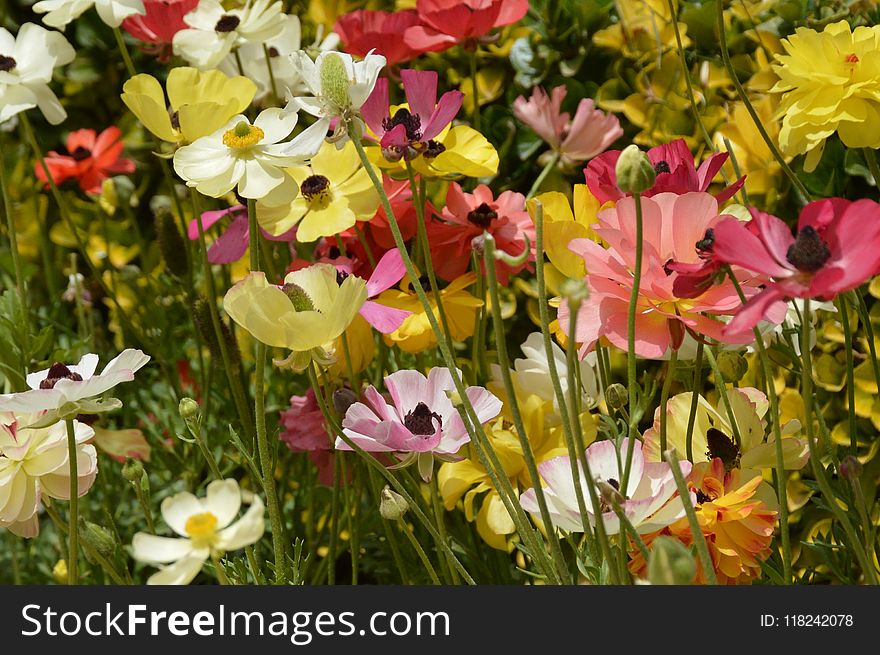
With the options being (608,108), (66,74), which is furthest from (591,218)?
(66,74)

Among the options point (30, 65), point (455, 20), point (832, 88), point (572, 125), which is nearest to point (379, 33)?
point (455, 20)

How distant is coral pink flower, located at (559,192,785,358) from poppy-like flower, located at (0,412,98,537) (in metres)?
0.29

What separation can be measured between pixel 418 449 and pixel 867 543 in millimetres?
258

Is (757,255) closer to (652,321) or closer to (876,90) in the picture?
(652,321)

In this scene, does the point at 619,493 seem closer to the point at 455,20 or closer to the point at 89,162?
the point at 455,20

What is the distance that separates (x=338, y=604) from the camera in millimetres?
526

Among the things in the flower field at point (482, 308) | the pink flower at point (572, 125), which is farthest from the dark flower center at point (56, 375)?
the pink flower at point (572, 125)

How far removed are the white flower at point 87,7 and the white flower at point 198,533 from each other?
0.51 metres

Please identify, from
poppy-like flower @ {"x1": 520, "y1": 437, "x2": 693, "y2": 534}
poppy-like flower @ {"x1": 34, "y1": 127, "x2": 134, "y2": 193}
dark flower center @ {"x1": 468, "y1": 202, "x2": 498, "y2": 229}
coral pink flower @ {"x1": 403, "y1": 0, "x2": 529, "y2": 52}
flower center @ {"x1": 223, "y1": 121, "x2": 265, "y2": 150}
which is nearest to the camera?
poppy-like flower @ {"x1": 520, "y1": 437, "x2": 693, "y2": 534}

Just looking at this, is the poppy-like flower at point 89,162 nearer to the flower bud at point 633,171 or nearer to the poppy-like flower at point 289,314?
the poppy-like flower at point 289,314

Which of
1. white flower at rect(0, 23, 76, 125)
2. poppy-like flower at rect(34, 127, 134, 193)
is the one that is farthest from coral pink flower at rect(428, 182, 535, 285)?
poppy-like flower at rect(34, 127, 134, 193)

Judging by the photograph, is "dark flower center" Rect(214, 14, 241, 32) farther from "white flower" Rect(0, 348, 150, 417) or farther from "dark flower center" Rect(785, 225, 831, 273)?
"dark flower center" Rect(785, 225, 831, 273)

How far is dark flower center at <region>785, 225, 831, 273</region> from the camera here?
46cm

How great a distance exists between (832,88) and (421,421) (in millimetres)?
325
